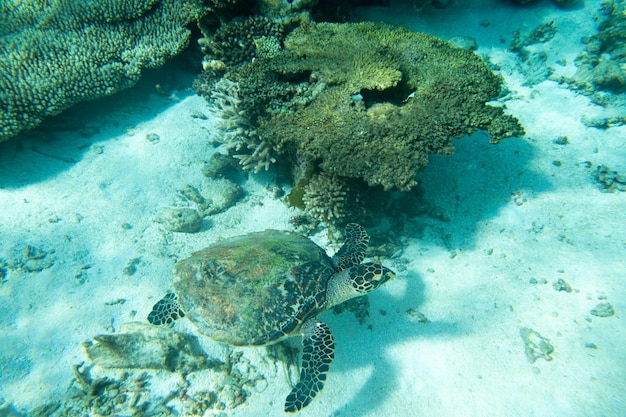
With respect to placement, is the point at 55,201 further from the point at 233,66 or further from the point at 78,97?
the point at 233,66

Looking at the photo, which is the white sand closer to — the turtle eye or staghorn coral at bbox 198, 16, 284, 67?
the turtle eye

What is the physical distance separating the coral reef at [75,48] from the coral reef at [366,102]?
8.50ft

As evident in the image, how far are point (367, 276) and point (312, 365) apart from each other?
118cm

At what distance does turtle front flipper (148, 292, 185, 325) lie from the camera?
3934 millimetres

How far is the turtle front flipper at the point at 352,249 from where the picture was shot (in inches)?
157

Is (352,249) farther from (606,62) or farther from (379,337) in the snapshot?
(606,62)

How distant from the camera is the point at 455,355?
13.0 ft

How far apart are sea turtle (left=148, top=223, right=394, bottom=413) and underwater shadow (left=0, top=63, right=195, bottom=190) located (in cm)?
432

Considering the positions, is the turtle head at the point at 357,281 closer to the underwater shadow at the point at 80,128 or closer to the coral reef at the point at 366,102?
the coral reef at the point at 366,102

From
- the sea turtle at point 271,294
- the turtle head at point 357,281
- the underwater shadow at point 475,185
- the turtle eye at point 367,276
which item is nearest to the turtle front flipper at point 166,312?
the sea turtle at point 271,294

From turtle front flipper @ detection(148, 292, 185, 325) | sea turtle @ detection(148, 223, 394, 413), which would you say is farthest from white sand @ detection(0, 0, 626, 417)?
sea turtle @ detection(148, 223, 394, 413)

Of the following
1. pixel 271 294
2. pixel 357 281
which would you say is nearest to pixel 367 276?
pixel 357 281

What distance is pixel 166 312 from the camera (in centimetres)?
396

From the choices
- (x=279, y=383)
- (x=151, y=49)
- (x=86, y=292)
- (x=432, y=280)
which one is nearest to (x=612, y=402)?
(x=432, y=280)
